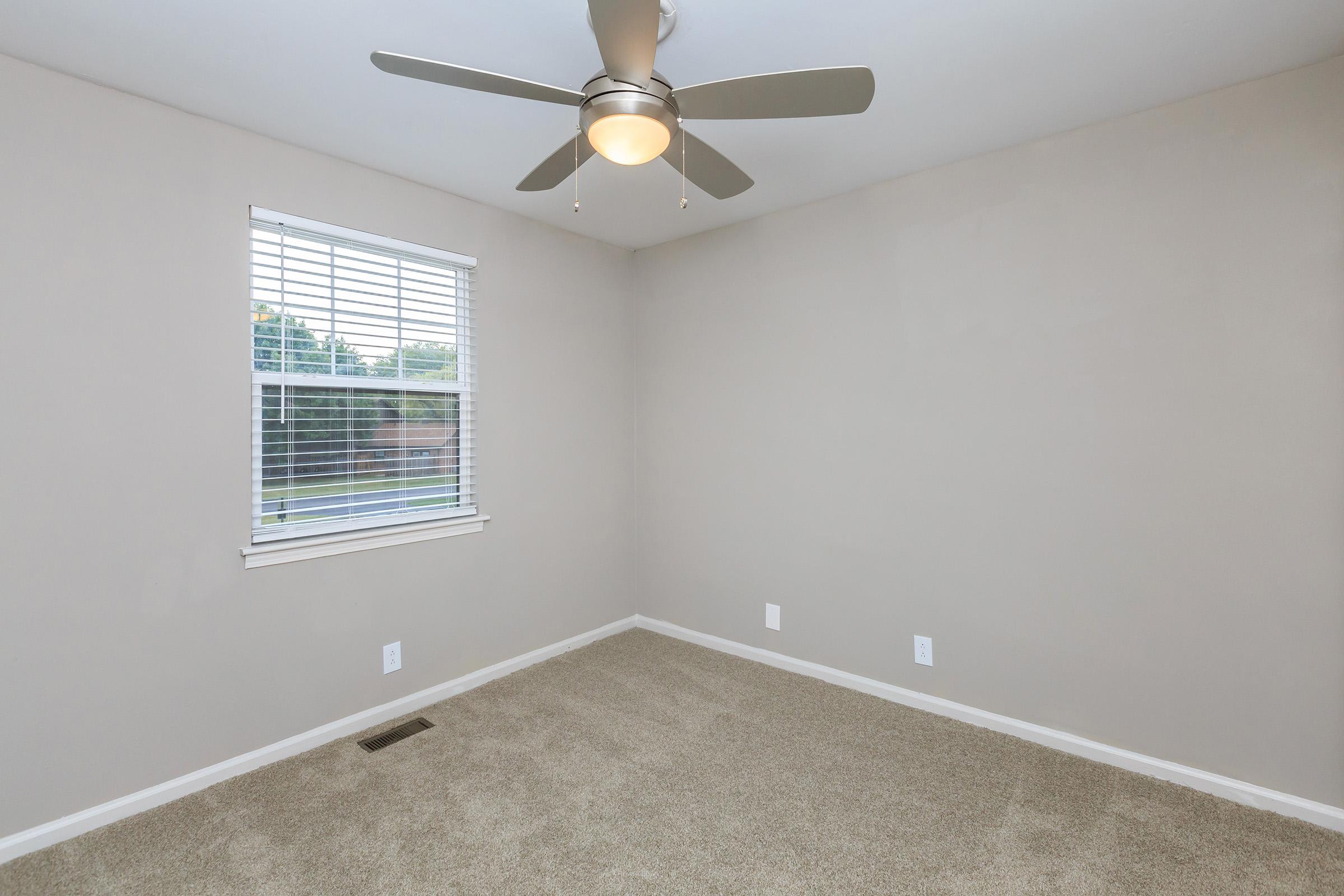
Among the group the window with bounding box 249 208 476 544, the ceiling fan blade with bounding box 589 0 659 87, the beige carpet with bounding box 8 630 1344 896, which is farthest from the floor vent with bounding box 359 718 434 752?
the ceiling fan blade with bounding box 589 0 659 87

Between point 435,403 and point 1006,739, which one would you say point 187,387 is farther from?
point 1006,739

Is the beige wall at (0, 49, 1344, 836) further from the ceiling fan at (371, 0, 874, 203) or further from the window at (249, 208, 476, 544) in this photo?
the ceiling fan at (371, 0, 874, 203)

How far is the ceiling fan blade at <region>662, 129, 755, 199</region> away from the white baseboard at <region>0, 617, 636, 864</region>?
8.03 ft

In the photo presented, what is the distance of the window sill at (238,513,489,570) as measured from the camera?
2.37m

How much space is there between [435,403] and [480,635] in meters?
1.15

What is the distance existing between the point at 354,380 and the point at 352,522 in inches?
23.7

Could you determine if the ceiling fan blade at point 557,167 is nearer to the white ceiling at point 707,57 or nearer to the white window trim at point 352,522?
the white ceiling at point 707,57

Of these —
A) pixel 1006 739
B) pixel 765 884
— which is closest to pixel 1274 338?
pixel 1006 739

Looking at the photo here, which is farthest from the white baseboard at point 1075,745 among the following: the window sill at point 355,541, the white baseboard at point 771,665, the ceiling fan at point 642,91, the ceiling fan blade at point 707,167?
the ceiling fan at point 642,91

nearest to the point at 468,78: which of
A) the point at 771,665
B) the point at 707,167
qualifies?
the point at 707,167

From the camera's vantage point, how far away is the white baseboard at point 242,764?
1897 millimetres

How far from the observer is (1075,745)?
238 centimetres

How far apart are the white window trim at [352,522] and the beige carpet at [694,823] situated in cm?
79

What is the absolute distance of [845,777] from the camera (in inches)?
88.6
